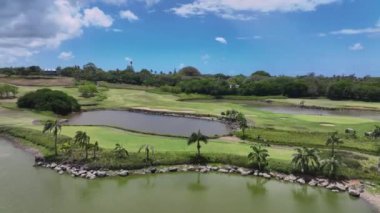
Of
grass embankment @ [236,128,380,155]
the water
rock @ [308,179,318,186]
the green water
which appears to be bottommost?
the green water

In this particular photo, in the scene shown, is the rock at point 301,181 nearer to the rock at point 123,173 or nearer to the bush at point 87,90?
the rock at point 123,173

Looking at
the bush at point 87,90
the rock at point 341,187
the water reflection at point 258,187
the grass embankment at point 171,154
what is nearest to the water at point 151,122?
the grass embankment at point 171,154

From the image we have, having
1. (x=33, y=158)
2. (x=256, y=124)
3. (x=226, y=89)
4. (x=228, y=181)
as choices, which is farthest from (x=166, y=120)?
(x=226, y=89)

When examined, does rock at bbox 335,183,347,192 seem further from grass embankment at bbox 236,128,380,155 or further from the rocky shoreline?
grass embankment at bbox 236,128,380,155

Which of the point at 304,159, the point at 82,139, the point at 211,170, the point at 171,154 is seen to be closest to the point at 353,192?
the point at 304,159

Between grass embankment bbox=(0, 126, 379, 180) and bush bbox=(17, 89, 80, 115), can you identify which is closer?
grass embankment bbox=(0, 126, 379, 180)

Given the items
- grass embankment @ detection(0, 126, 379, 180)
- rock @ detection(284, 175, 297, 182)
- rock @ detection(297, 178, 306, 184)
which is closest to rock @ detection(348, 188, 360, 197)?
grass embankment @ detection(0, 126, 379, 180)

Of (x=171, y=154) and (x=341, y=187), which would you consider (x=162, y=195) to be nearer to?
(x=171, y=154)
